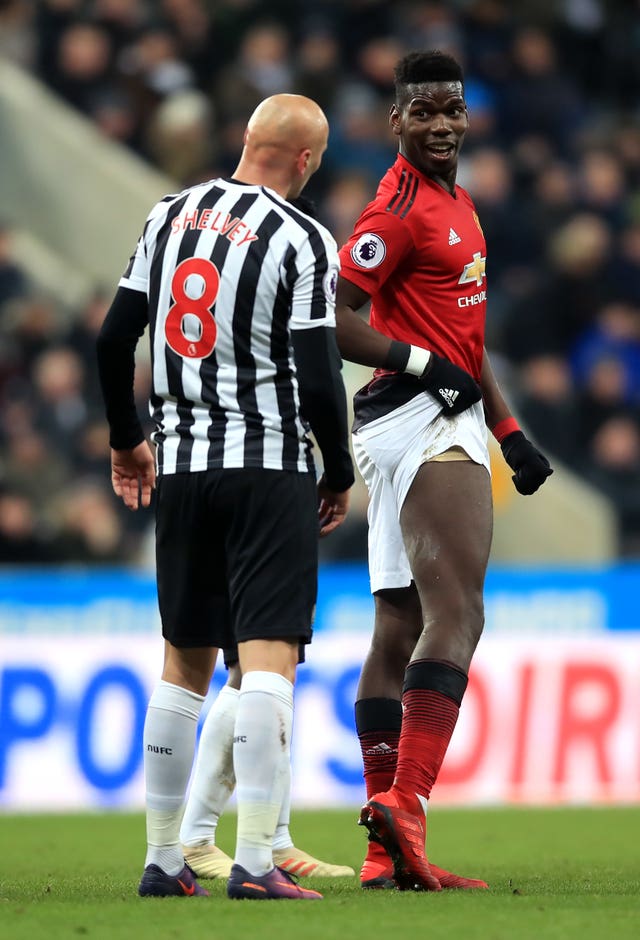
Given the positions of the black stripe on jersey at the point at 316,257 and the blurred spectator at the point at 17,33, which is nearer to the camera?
the black stripe on jersey at the point at 316,257

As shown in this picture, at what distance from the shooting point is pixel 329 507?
14.8 ft

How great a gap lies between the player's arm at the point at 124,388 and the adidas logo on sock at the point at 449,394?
80cm

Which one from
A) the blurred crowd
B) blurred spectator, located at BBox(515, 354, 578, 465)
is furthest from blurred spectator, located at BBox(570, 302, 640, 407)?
blurred spectator, located at BBox(515, 354, 578, 465)

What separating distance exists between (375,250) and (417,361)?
1.04 ft

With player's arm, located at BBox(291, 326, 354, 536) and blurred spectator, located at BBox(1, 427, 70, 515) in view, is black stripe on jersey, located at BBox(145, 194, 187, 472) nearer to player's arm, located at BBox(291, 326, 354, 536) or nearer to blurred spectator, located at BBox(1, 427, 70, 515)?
player's arm, located at BBox(291, 326, 354, 536)

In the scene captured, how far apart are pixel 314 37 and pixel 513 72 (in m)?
1.69

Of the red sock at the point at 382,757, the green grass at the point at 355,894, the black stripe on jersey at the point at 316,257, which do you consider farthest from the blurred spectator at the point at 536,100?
the black stripe on jersey at the point at 316,257

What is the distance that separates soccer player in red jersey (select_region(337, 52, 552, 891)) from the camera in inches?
177

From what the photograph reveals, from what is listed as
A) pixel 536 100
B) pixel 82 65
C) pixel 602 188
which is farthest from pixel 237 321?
pixel 536 100

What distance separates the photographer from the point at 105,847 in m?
6.46

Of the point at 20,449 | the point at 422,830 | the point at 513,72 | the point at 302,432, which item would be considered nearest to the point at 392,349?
the point at 302,432

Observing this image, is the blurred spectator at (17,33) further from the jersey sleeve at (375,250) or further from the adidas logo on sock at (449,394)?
the adidas logo on sock at (449,394)

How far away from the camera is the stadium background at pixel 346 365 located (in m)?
8.70

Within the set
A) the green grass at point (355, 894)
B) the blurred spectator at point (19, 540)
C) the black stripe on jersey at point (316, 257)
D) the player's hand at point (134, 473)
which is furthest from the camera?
the blurred spectator at point (19, 540)
